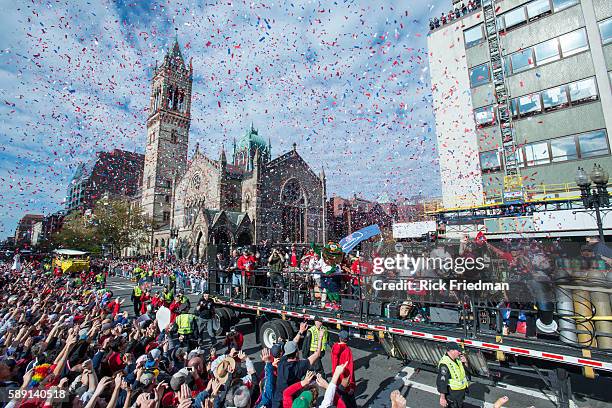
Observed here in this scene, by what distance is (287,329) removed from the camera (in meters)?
8.31

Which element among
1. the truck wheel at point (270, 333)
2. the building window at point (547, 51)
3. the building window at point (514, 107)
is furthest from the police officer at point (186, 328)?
the building window at point (547, 51)

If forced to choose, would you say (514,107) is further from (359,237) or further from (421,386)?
(421,386)

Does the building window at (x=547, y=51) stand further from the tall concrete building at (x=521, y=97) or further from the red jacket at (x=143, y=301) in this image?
the red jacket at (x=143, y=301)

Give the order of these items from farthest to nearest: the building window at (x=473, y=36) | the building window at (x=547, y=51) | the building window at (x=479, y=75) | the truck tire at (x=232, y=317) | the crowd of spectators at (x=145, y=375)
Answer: the building window at (x=473, y=36) → the building window at (x=479, y=75) → the building window at (x=547, y=51) → the truck tire at (x=232, y=317) → the crowd of spectators at (x=145, y=375)

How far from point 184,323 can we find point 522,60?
2563 centimetres

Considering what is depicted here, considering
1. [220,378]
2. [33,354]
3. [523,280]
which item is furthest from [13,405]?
[523,280]

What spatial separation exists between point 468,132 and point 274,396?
24.5 metres

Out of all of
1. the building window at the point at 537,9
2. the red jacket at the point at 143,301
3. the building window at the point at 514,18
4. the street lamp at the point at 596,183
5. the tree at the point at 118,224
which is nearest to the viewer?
the street lamp at the point at 596,183

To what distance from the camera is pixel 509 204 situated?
57.2 feet

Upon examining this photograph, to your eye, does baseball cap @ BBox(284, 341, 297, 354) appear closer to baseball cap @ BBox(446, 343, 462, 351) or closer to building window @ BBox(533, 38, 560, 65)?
baseball cap @ BBox(446, 343, 462, 351)

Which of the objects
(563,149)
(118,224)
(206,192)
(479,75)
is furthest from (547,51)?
(118,224)

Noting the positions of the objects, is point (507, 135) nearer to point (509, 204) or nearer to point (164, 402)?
point (509, 204)

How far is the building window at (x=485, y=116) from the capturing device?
21.9 meters

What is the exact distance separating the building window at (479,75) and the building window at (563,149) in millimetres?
6671
